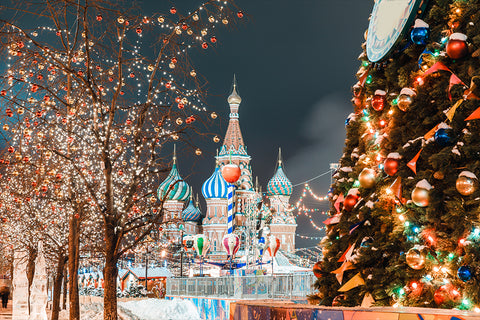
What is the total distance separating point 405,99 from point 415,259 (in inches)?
60.8

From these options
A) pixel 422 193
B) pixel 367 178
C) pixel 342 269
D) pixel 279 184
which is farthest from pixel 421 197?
pixel 279 184

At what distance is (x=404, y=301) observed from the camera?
4477 millimetres

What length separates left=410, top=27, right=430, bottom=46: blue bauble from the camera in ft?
15.6

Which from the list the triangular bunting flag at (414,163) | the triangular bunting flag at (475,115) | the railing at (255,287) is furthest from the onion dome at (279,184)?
the triangular bunting flag at (475,115)

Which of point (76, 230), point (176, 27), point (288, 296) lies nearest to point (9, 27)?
point (176, 27)

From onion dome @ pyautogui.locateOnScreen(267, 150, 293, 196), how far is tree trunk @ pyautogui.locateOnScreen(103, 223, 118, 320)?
6242 centimetres

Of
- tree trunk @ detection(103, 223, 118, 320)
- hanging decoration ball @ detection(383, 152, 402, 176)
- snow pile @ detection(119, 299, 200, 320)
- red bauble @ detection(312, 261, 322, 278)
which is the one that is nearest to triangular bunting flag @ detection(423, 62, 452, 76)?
hanging decoration ball @ detection(383, 152, 402, 176)

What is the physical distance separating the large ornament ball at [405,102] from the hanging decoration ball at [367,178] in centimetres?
77

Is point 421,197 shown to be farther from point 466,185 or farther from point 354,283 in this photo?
point 354,283

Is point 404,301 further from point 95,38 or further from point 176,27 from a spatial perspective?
point 95,38

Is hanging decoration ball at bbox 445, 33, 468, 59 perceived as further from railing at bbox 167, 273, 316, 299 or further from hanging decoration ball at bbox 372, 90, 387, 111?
railing at bbox 167, 273, 316, 299

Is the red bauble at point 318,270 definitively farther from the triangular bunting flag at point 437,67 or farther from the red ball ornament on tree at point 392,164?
the triangular bunting flag at point 437,67

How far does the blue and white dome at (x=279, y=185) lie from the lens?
73.9 meters

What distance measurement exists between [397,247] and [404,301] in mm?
580
